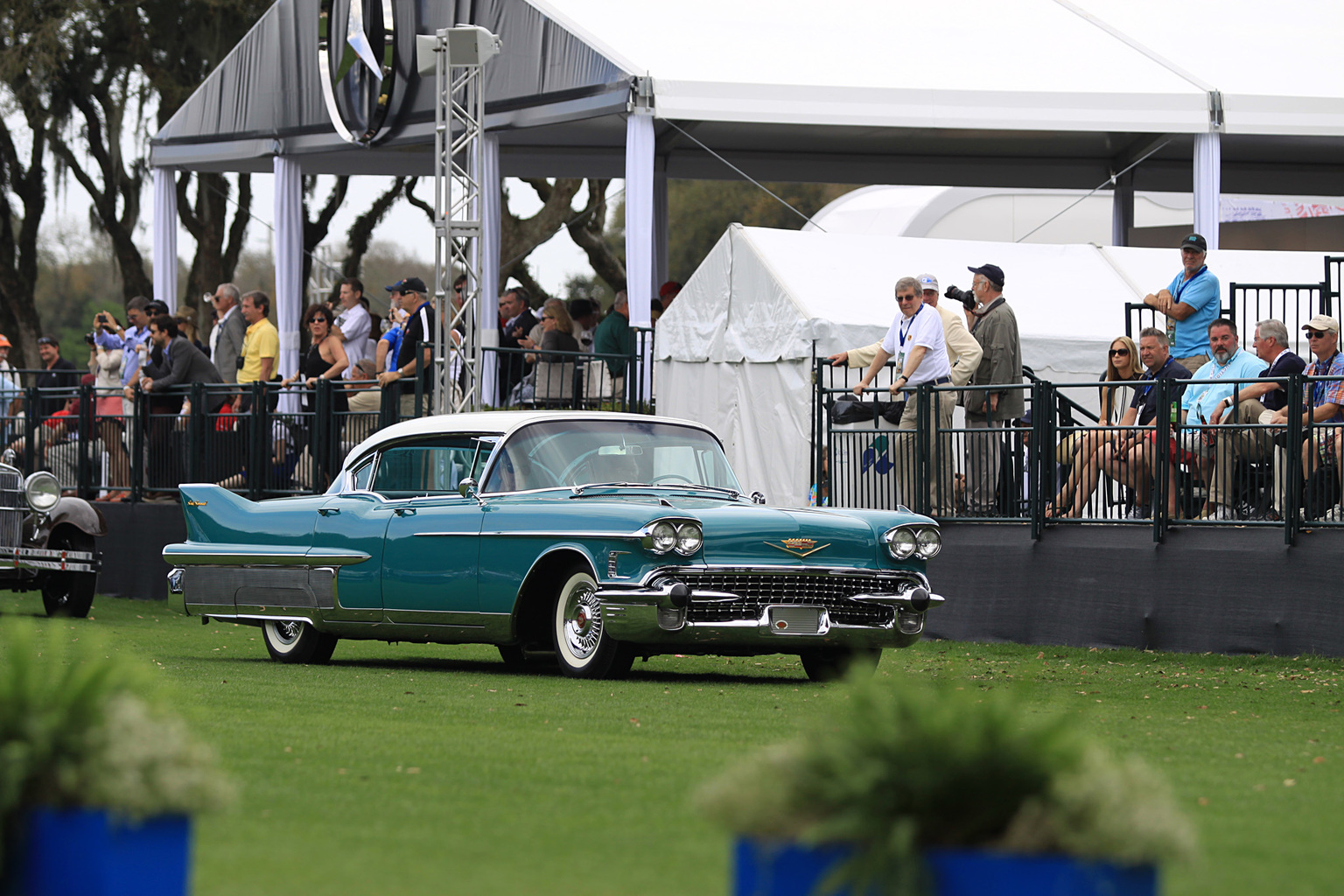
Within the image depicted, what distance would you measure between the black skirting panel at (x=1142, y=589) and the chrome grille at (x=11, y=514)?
25.4 ft

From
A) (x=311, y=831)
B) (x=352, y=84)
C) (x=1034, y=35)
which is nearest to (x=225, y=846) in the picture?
(x=311, y=831)

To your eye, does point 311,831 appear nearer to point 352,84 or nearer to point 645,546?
point 645,546

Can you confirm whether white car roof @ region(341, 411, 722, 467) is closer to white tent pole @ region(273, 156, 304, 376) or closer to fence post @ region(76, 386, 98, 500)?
fence post @ region(76, 386, 98, 500)

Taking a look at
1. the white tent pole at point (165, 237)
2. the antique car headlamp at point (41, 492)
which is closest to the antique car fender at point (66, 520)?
the antique car headlamp at point (41, 492)

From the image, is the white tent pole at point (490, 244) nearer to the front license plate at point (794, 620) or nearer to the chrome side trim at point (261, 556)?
the chrome side trim at point (261, 556)

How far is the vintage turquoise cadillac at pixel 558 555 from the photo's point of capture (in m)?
11.0

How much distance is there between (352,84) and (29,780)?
22.5 meters

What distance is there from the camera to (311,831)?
5.71 metres

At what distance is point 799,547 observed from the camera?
11180 millimetres

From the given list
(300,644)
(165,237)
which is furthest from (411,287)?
(165,237)

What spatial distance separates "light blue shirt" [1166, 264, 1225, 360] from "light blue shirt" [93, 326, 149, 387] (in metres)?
11.3

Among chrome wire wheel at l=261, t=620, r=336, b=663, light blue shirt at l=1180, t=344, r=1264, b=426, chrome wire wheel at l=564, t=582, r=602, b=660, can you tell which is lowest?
chrome wire wheel at l=261, t=620, r=336, b=663

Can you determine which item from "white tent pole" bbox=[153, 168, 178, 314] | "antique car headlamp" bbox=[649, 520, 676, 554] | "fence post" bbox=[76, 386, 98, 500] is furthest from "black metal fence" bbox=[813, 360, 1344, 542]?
"white tent pole" bbox=[153, 168, 178, 314]

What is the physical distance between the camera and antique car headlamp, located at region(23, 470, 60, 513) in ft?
56.6
